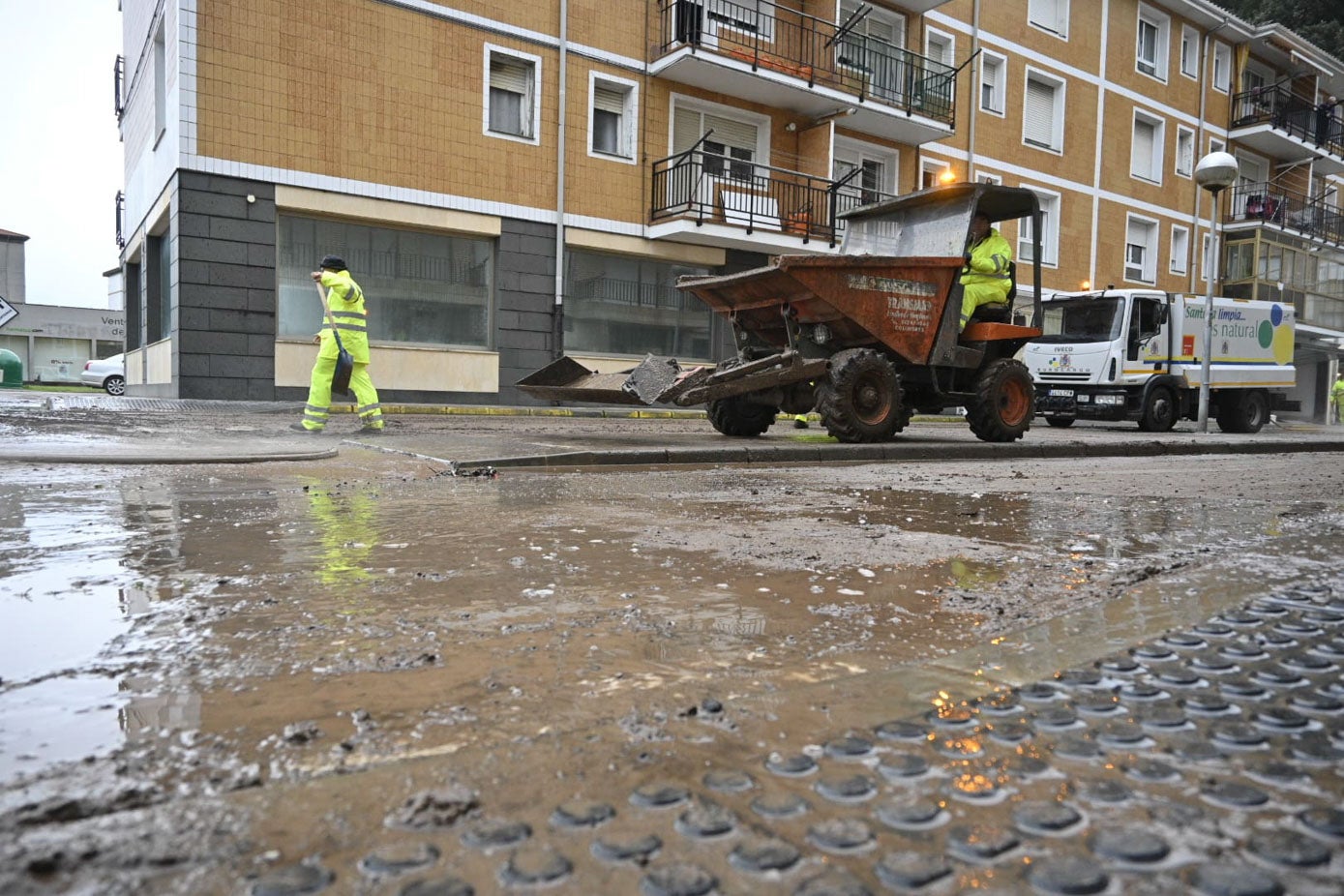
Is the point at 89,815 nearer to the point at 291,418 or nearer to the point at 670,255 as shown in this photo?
the point at 291,418

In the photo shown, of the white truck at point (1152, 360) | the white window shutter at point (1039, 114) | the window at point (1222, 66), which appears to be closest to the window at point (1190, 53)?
the window at point (1222, 66)

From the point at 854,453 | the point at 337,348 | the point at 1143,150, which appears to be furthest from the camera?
the point at 1143,150

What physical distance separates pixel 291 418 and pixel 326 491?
6.72 meters

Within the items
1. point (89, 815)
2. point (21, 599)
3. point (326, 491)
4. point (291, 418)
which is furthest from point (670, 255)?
point (89, 815)

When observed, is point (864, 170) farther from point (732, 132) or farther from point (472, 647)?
point (472, 647)

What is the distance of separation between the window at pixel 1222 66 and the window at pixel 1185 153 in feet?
6.84

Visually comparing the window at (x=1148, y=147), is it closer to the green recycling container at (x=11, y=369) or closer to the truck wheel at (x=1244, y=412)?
the truck wheel at (x=1244, y=412)

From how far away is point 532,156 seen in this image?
53.0ft

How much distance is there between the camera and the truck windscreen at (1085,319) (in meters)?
15.4

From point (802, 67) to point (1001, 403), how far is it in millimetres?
11512

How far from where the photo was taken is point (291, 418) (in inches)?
431

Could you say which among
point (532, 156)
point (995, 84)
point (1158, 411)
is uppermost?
point (995, 84)

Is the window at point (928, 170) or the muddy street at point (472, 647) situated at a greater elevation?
the window at point (928, 170)

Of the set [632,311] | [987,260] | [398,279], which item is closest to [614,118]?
[632,311]
